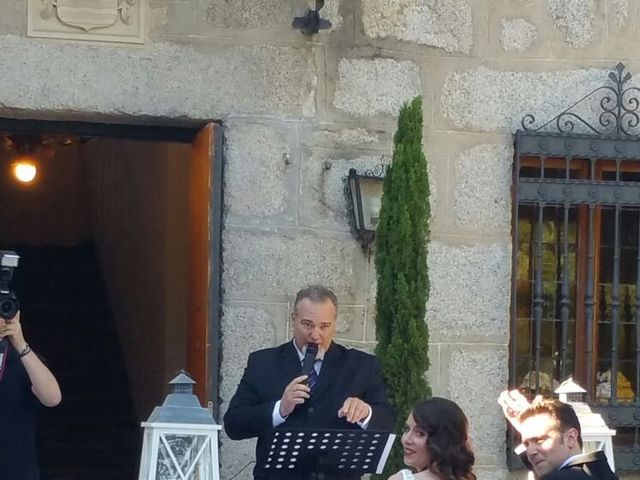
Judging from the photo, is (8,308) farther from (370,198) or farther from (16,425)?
(370,198)

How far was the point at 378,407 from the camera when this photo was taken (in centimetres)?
585

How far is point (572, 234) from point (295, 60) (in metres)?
1.67

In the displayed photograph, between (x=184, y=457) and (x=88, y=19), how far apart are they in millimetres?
2385

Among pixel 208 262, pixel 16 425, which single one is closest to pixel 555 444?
pixel 16 425

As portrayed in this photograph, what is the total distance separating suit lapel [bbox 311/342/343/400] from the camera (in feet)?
19.1

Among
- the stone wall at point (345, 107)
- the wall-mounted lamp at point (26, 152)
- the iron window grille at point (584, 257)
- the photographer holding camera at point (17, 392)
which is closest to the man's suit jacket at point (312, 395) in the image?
the photographer holding camera at point (17, 392)

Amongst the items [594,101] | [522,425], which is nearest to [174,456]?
[522,425]

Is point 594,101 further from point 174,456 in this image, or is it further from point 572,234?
point 174,456

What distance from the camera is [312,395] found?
5809 mm

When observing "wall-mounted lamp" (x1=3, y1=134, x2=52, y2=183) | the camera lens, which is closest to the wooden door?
the camera lens

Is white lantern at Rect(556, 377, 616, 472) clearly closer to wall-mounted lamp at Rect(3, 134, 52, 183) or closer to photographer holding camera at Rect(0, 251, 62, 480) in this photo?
photographer holding camera at Rect(0, 251, 62, 480)

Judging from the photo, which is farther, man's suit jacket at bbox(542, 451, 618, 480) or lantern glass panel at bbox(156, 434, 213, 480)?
lantern glass panel at bbox(156, 434, 213, 480)

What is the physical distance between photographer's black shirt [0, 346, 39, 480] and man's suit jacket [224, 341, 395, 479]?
0.78m

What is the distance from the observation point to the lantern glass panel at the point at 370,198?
278 inches
